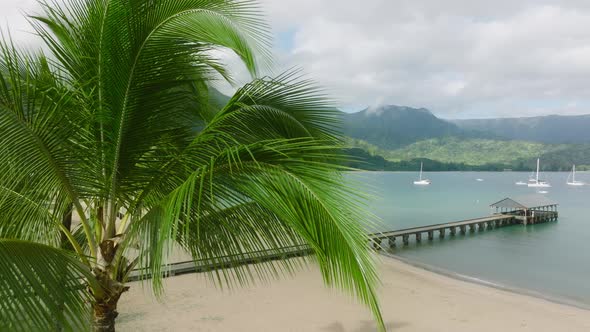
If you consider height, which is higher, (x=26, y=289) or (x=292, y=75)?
(x=292, y=75)

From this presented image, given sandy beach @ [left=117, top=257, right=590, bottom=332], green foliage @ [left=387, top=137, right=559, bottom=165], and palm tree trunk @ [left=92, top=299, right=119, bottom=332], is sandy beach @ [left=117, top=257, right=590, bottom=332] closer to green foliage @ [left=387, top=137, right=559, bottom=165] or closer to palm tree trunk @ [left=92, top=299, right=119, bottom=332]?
palm tree trunk @ [left=92, top=299, right=119, bottom=332]

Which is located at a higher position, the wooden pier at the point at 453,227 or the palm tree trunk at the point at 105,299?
the palm tree trunk at the point at 105,299

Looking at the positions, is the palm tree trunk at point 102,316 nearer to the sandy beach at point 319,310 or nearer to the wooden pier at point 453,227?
the sandy beach at point 319,310

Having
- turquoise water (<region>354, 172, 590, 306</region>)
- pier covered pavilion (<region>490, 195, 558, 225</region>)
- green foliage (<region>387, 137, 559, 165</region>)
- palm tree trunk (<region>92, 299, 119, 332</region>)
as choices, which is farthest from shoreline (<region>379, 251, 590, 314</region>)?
green foliage (<region>387, 137, 559, 165</region>)

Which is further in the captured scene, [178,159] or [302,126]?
[302,126]

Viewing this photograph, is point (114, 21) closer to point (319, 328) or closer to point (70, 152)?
point (70, 152)

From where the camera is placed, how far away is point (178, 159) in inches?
117

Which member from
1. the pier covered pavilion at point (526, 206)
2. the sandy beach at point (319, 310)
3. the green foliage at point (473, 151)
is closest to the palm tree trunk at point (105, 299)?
the sandy beach at point (319, 310)

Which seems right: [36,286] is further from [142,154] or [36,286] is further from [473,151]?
[473,151]

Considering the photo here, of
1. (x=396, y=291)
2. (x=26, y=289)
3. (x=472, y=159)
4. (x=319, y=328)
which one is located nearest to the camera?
(x=26, y=289)

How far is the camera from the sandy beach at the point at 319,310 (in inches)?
374

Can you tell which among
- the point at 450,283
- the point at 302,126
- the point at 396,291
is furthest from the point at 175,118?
the point at 450,283

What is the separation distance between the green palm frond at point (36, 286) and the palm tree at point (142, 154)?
0.01m

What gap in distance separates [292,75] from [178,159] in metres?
1.06
